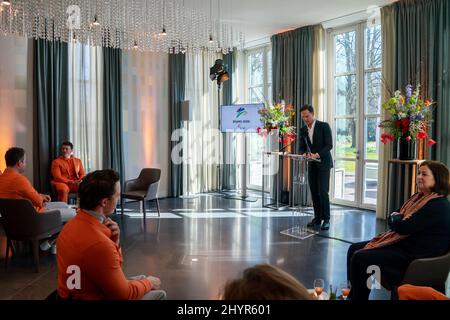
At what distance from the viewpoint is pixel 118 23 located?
584 centimetres

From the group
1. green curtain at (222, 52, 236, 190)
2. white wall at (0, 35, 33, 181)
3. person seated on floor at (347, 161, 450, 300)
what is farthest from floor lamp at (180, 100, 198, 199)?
person seated on floor at (347, 161, 450, 300)

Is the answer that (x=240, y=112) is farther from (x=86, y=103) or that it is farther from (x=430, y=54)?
(x=430, y=54)

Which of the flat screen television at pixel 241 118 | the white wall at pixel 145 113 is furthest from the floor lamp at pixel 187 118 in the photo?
the flat screen television at pixel 241 118

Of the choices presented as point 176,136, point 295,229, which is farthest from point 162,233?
point 176,136

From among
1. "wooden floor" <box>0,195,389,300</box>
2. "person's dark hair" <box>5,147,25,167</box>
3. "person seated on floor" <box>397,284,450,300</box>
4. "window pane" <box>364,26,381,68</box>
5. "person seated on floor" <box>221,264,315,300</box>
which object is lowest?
"wooden floor" <box>0,195,389,300</box>

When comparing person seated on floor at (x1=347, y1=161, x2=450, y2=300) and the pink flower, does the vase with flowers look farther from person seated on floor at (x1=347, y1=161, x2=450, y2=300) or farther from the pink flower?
person seated on floor at (x1=347, y1=161, x2=450, y2=300)

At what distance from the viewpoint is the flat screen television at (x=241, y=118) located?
8.18 m

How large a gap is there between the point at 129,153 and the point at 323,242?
4.68 metres

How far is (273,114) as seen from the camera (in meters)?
7.54

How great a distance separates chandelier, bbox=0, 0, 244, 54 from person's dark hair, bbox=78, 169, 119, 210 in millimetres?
3667

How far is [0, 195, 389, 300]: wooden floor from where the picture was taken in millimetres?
3973

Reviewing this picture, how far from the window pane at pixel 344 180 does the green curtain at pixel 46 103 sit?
546 cm

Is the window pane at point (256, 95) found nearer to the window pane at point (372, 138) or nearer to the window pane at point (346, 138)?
the window pane at point (346, 138)
